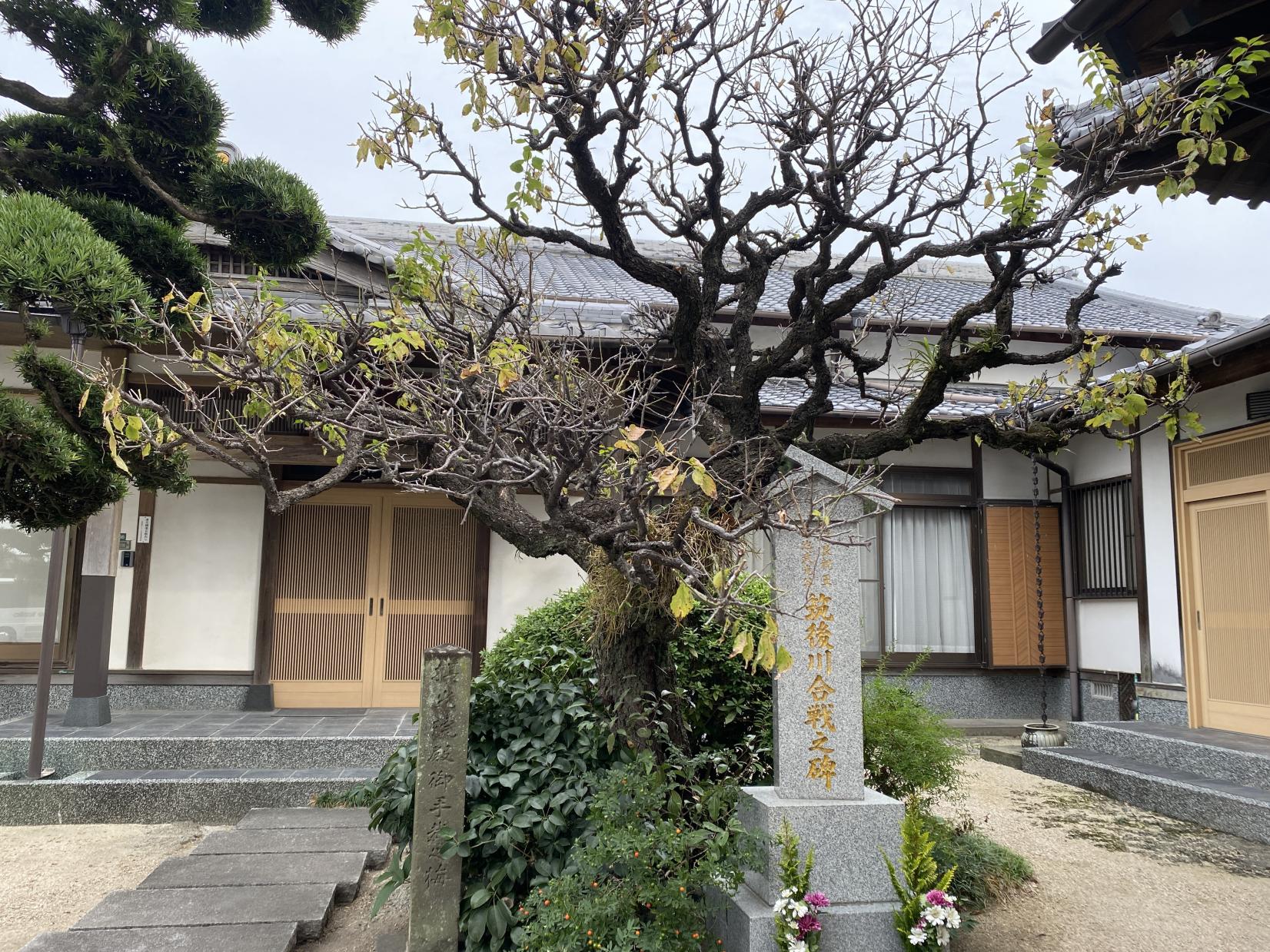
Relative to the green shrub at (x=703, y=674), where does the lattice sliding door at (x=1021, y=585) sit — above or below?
above

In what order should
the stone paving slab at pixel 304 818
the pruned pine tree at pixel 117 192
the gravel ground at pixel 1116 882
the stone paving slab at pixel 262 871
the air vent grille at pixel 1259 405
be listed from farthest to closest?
the air vent grille at pixel 1259 405, the stone paving slab at pixel 304 818, the stone paving slab at pixel 262 871, the pruned pine tree at pixel 117 192, the gravel ground at pixel 1116 882

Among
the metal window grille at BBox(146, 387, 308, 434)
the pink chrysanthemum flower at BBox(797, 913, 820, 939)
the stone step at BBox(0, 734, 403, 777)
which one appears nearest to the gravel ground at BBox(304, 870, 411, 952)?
the pink chrysanthemum flower at BBox(797, 913, 820, 939)

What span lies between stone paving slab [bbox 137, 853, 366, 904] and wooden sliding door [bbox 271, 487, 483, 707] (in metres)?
3.87

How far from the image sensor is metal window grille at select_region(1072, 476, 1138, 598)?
9.66 m

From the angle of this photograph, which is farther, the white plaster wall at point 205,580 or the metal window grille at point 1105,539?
the metal window grille at point 1105,539

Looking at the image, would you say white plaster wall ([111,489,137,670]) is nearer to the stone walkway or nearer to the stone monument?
the stone walkway

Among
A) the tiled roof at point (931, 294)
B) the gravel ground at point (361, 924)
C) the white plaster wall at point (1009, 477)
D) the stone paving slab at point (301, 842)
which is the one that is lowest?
the gravel ground at point (361, 924)

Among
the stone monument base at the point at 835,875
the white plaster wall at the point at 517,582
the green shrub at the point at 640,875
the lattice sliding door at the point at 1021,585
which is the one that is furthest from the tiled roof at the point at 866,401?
the green shrub at the point at 640,875

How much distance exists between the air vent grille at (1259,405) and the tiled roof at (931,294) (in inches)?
114

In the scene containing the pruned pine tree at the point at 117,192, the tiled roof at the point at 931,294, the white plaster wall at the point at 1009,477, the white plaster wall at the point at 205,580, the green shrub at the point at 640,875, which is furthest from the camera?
the tiled roof at the point at 931,294

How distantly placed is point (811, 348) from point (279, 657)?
7198mm

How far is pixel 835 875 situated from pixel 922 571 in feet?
24.4

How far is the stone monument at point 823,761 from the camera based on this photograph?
12.5 feet

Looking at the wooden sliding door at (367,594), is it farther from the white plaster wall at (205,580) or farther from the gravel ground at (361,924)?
the gravel ground at (361,924)
